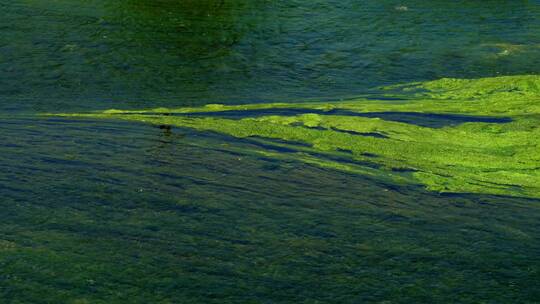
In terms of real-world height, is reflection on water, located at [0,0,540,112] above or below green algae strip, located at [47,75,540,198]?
above

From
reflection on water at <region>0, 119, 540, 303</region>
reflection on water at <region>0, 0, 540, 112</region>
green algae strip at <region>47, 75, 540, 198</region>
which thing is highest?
reflection on water at <region>0, 0, 540, 112</region>

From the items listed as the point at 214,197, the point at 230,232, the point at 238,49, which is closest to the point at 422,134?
the point at 214,197

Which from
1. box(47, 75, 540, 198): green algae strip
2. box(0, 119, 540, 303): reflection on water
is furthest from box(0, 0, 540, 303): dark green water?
box(47, 75, 540, 198): green algae strip

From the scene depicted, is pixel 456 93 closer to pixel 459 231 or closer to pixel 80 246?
pixel 459 231

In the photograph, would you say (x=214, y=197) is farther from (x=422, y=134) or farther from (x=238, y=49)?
(x=238, y=49)

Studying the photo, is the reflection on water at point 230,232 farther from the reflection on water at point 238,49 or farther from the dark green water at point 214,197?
the reflection on water at point 238,49

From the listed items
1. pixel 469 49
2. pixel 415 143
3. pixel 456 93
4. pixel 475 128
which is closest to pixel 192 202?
pixel 415 143

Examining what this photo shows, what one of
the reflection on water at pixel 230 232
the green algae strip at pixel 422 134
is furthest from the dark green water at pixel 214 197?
the green algae strip at pixel 422 134

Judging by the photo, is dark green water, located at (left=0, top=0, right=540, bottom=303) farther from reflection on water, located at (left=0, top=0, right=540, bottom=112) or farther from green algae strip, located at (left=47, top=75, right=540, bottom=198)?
green algae strip, located at (left=47, top=75, right=540, bottom=198)
